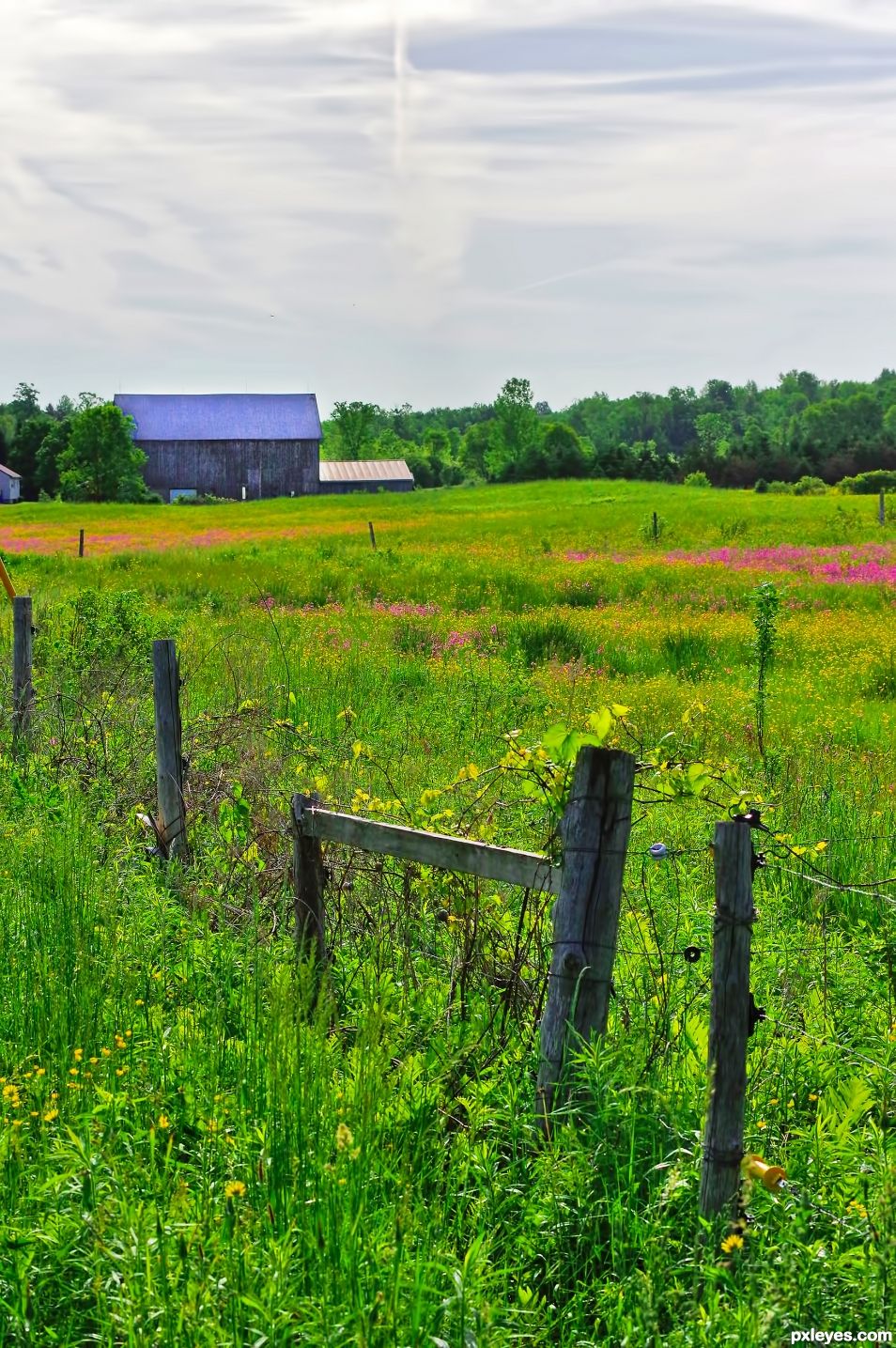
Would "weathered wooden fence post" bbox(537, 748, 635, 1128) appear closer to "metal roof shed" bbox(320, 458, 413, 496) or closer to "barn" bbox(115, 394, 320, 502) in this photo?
"barn" bbox(115, 394, 320, 502)

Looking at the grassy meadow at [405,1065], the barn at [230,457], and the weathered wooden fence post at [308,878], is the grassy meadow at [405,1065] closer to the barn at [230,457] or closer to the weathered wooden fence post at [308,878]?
the weathered wooden fence post at [308,878]

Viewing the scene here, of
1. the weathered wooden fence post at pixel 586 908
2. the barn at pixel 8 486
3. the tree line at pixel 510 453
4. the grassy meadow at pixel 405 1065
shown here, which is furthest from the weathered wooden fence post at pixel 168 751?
the barn at pixel 8 486

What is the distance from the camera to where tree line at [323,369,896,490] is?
84.0 metres

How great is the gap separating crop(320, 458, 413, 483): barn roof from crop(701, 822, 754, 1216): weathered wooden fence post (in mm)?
92454

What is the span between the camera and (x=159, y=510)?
6525 centimetres

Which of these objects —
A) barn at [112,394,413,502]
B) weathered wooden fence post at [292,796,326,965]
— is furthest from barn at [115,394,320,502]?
weathered wooden fence post at [292,796,326,965]

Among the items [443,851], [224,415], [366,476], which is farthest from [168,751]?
[366,476]

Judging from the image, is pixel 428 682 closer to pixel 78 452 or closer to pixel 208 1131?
pixel 208 1131

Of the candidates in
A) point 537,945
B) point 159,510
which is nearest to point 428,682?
point 537,945

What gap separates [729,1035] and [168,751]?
4.38 metres

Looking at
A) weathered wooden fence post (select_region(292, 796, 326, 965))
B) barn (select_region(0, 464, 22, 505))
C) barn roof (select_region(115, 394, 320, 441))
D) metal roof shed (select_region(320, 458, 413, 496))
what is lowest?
weathered wooden fence post (select_region(292, 796, 326, 965))

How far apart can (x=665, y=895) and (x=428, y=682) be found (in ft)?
23.8

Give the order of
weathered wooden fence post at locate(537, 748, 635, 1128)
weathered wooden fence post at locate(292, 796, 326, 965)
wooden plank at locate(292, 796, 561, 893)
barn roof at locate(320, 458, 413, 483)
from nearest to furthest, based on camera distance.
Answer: weathered wooden fence post at locate(537, 748, 635, 1128), wooden plank at locate(292, 796, 561, 893), weathered wooden fence post at locate(292, 796, 326, 965), barn roof at locate(320, 458, 413, 483)

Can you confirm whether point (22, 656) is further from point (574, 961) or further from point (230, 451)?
point (230, 451)
